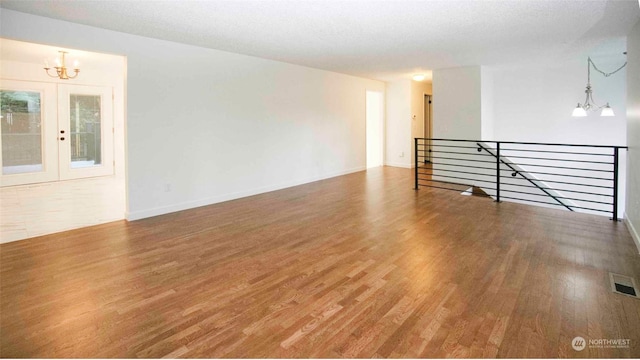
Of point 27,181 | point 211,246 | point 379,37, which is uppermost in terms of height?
point 379,37

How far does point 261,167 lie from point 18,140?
17.2 feet

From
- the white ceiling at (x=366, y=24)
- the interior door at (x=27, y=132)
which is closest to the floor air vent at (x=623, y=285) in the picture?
the white ceiling at (x=366, y=24)

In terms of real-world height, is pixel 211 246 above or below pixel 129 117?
below

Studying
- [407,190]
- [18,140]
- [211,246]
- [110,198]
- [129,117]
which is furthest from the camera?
[18,140]

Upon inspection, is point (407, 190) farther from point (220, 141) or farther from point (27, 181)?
point (27, 181)

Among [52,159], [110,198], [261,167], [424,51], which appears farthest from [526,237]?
[52,159]

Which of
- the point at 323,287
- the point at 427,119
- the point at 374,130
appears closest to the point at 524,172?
the point at 427,119

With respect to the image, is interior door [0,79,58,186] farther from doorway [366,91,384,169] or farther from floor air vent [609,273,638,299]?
floor air vent [609,273,638,299]

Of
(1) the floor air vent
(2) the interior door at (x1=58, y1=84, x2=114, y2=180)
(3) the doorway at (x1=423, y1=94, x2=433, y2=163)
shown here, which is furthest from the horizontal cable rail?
(2) the interior door at (x1=58, y1=84, x2=114, y2=180)

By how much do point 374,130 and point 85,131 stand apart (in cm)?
733

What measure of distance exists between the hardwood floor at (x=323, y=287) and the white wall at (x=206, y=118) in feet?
2.83

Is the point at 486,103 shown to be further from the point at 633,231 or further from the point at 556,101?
the point at 633,231

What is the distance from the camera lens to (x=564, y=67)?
6.87 metres

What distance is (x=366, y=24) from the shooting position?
13.3 ft
